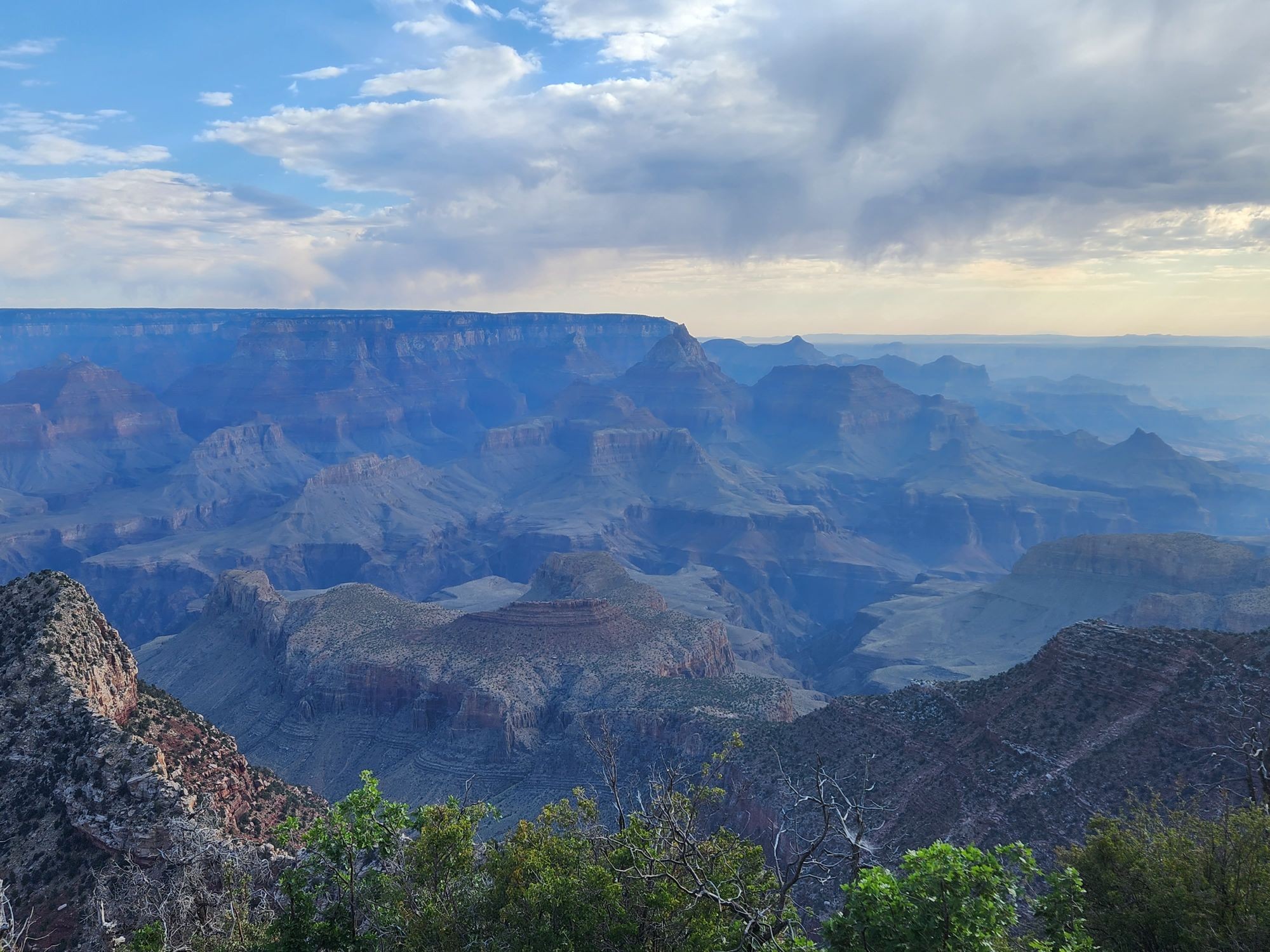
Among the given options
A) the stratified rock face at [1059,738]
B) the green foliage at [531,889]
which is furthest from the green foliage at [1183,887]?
the stratified rock face at [1059,738]

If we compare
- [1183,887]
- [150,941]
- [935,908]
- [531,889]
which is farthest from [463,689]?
[935,908]

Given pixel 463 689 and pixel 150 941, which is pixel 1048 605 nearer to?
pixel 463 689

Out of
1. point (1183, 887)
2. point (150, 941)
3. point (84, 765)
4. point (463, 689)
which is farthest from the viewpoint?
point (463, 689)

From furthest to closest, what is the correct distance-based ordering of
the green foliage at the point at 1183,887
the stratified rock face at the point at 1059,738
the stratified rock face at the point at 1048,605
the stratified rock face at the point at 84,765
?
the stratified rock face at the point at 1048,605 < the stratified rock face at the point at 1059,738 < the stratified rock face at the point at 84,765 < the green foliage at the point at 1183,887

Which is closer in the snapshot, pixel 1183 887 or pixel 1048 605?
pixel 1183 887

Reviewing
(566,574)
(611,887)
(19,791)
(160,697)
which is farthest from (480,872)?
(566,574)

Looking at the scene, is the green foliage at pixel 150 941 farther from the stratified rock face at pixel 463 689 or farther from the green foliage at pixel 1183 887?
the stratified rock face at pixel 463 689

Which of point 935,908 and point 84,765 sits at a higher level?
point 935,908
